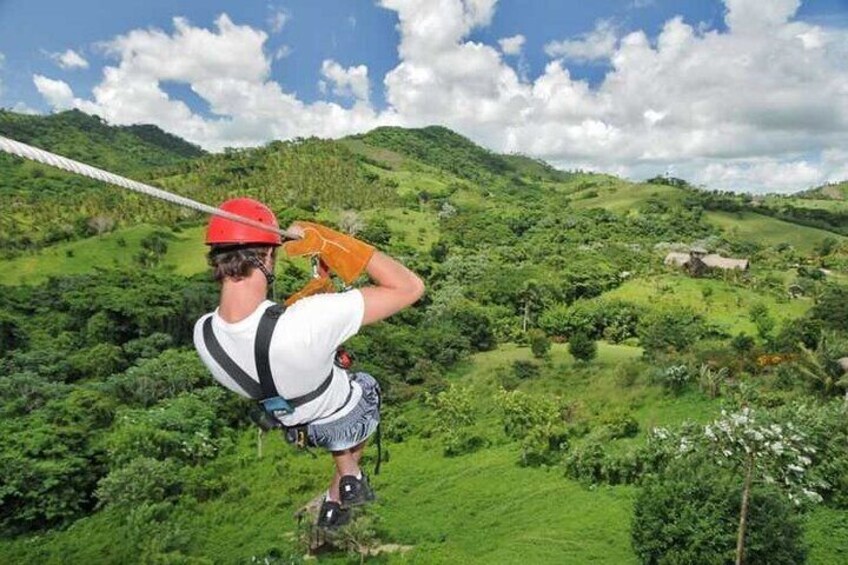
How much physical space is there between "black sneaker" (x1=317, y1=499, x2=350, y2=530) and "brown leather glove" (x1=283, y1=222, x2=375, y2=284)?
1297 mm

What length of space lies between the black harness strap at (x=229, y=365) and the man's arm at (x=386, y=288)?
52 cm

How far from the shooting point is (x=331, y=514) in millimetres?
3234

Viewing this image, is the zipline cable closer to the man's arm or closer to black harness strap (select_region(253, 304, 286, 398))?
black harness strap (select_region(253, 304, 286, 398))

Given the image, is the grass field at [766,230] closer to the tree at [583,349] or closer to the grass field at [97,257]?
the tree at [583,349]

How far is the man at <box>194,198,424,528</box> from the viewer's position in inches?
96.3

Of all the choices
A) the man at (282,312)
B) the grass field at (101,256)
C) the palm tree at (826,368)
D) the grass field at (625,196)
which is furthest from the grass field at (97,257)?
the grass field at (625,196)

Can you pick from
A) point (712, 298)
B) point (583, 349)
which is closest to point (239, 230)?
point (583, 349)

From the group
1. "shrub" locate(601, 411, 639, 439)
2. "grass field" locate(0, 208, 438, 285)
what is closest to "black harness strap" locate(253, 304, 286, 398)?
"shrub" locate(601, 411, 639, 439)

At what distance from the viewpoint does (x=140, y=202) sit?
262 ft

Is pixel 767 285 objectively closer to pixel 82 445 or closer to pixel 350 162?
pixel 82 445

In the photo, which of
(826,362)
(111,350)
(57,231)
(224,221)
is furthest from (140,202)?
(224,221)

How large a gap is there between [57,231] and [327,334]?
247ft

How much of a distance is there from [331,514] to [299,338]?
125 cm

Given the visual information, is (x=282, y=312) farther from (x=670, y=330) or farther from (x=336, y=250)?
(x=670, y=330)
